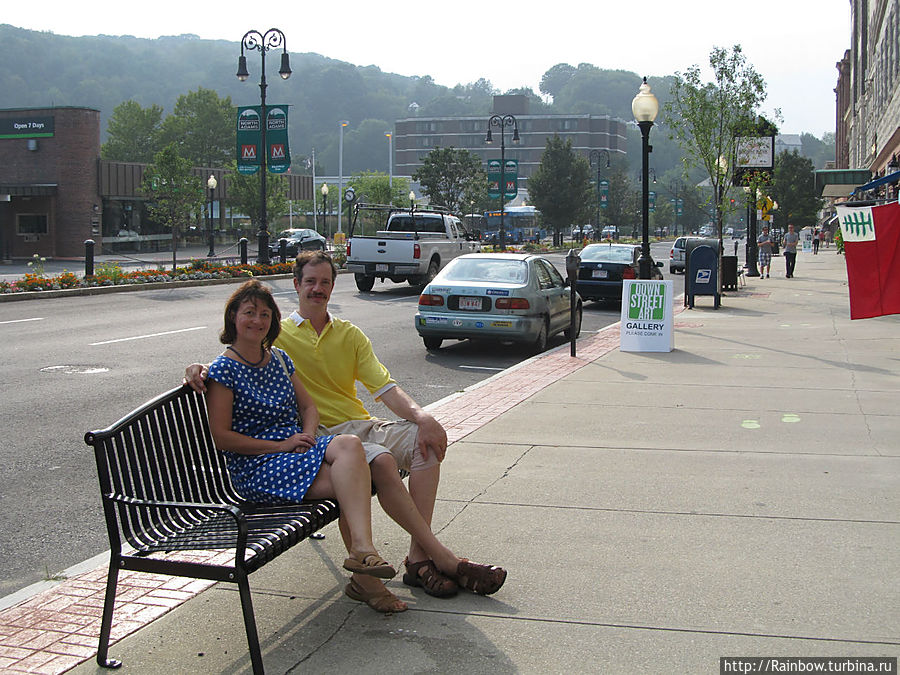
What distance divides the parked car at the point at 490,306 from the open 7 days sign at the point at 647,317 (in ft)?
4.16

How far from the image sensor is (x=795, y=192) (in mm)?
77250

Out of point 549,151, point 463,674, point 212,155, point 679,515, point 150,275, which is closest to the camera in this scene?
point 463,674

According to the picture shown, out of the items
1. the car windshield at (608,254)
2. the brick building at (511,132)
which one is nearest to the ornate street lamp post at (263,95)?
the car windshield at (608,254)

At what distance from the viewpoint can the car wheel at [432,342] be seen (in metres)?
14.5

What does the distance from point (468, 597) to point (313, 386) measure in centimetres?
135

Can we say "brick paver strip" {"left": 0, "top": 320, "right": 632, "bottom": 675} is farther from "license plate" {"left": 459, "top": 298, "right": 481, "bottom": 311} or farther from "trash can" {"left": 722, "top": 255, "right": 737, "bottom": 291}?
"trash can" {"left": 722, "top": 255, "right": 737, "bottom": 291}

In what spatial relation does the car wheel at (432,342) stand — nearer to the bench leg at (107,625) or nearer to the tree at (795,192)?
the bench leg at (107,625)

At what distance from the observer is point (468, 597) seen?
174 inches

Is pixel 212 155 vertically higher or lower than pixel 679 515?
higher

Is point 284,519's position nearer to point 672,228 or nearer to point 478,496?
point 478,496

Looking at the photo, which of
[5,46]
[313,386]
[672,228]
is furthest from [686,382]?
[5,46]

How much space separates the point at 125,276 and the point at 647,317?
1725cm

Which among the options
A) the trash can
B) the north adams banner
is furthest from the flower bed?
the north adams banner

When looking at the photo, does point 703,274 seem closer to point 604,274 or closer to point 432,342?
point 604,274
